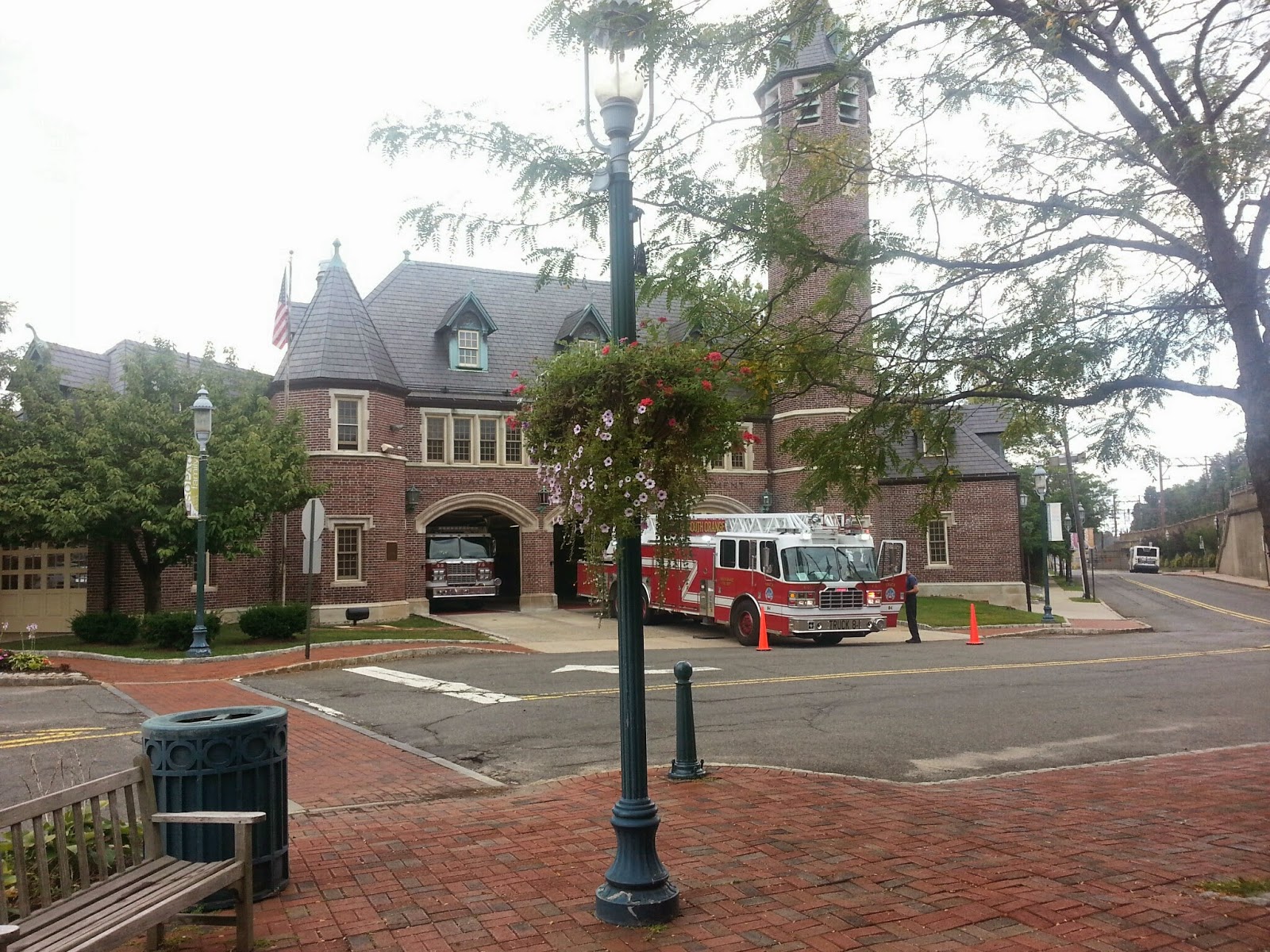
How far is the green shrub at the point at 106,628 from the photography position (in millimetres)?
20406

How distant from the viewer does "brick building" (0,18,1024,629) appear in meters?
26.6

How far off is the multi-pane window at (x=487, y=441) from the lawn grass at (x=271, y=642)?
611cm

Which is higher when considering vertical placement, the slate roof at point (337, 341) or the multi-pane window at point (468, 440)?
the slate roof at point (337, 341)

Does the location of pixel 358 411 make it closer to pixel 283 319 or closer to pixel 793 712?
pixel 283 319

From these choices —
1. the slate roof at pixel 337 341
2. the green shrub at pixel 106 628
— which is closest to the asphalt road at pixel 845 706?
the green shrub at pixel 106 628

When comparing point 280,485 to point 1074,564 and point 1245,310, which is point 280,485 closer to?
point 1245,310

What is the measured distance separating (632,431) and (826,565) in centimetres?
1665

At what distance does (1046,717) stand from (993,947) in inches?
312

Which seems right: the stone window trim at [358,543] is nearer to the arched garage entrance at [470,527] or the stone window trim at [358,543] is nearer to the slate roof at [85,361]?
the arched garage entrance at [470,527]

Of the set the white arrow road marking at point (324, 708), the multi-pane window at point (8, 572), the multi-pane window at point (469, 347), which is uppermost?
the multi-pane window at point (469, 347)

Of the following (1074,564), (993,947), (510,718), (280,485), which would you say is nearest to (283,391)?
(280,485)

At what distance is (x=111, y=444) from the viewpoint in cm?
1958

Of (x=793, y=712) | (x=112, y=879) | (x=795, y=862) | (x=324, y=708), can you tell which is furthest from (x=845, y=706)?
(x=112, y=879)

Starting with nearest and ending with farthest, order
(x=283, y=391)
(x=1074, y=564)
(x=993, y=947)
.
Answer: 1. (x=993, y=947)
2. (x=283, y=391)
3. (x=1074, y=564)
